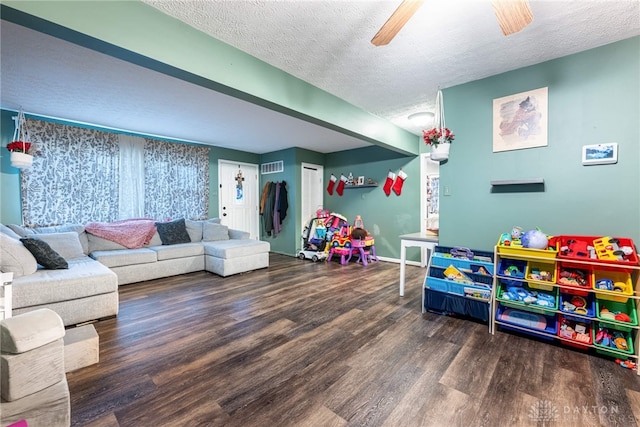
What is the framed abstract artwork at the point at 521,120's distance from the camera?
238 cm

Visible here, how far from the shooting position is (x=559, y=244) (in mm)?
2137

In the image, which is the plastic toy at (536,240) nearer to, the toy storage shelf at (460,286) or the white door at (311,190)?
the toy storage shelf at (460,286)

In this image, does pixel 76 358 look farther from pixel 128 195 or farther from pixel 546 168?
pixel 546 168

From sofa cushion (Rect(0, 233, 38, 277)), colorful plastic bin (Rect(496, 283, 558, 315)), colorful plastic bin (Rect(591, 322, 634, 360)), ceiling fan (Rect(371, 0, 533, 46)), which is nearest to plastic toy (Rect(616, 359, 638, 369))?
colorful plastic bin (Rect(591, 322, 634, 360))

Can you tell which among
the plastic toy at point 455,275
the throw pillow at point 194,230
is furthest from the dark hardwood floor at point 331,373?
the throw pillow at point 194,230

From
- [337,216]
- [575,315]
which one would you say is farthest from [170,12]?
[337,216]

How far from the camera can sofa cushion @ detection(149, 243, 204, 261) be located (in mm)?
3973

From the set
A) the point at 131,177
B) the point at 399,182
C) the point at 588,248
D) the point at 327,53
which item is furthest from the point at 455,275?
the point at 131,177

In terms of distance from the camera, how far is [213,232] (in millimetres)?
4797

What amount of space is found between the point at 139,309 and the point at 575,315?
12.8ft

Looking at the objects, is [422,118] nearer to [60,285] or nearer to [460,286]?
[460,286]

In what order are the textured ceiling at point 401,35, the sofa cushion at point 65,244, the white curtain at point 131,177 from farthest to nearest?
the white curtain at point 131,177, the sofa cushion at point 65,244, the textured ceiling at point 401,35

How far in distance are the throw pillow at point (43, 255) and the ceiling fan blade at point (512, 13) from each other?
4.10 meters

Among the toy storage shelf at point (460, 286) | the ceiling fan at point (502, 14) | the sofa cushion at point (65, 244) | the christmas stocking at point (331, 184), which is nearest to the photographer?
the ceiling fan at point (502, 14)
